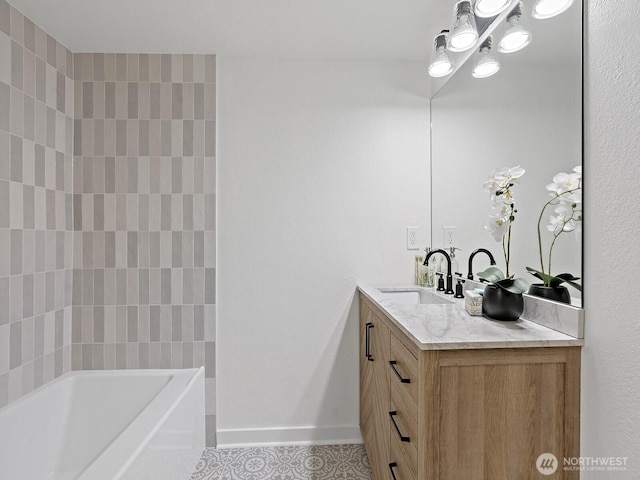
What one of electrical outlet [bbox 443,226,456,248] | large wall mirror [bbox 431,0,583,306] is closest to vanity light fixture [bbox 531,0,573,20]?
large wall mirror [bbox 431,0,583,306]

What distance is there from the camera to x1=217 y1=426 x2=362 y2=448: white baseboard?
7.72 feet

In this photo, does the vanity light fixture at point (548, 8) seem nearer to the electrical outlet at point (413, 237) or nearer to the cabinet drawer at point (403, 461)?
the electrical outlet at point (413, 237)

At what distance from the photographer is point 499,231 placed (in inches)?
59.9

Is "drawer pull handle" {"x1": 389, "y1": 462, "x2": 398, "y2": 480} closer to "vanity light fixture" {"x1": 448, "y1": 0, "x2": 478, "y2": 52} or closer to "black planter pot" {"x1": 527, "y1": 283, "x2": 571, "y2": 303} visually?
"black planter pot" {"x1": 527, "y1": 283, "x2": 571, "y2": 303}

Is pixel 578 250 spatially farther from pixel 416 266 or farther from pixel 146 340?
pixel 146 340

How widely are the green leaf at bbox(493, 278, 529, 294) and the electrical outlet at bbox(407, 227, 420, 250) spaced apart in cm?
104

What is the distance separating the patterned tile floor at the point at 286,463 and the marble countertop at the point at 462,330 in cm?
108

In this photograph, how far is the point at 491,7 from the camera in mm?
1502

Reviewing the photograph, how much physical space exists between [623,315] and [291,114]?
1.99 m

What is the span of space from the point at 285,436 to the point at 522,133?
2.13 meters

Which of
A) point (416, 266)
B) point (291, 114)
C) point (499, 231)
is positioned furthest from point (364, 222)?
point (499, 231)

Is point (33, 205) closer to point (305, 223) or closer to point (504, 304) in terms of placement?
point (305, 223)

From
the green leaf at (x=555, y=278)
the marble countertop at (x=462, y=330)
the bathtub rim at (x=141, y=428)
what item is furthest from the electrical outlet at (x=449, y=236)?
the bathtub rim at (x=141, y=428)

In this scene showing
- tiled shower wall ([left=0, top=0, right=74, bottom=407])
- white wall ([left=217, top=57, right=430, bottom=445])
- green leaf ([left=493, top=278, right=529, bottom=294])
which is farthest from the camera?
white wall ([left=217, top=57, right=430, bottom=445])
